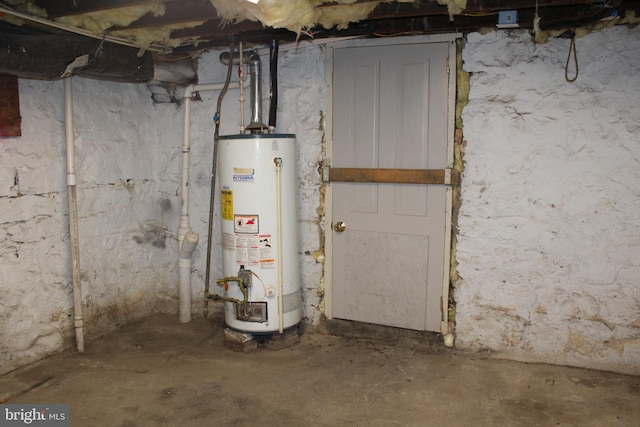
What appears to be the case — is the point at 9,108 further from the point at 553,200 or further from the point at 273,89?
the point at 553,200

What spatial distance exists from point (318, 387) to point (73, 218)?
5.90 feet

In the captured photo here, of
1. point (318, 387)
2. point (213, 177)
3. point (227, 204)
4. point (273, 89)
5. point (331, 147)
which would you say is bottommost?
point (318, 387)

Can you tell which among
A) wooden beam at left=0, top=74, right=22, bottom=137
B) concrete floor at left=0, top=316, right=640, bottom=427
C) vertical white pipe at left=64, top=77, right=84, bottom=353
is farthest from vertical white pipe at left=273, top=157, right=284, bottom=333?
wooden beam at left=0, top=74, right=22, bottom=137

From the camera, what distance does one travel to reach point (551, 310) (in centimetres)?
303

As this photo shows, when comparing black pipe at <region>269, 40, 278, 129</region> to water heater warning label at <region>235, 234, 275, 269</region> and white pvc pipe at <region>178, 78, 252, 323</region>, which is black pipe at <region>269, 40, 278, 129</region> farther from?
water heater warning label at <region>235, 234, 275, 269</region>

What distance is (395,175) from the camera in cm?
321

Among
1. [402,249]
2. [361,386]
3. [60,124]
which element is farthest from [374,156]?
[60,124]

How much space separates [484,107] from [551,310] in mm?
1246

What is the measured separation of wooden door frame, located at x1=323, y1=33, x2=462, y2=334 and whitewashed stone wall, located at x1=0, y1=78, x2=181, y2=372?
121 cm

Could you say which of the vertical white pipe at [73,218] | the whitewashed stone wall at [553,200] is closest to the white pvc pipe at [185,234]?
the vertical white pipe at [73,218]

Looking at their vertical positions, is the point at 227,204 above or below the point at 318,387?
above

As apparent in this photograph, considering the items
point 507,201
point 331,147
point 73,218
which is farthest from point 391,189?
point 73,218

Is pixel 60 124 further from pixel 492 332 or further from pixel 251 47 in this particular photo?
pixel 492 332

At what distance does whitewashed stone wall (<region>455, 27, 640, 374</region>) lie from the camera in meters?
2.81
